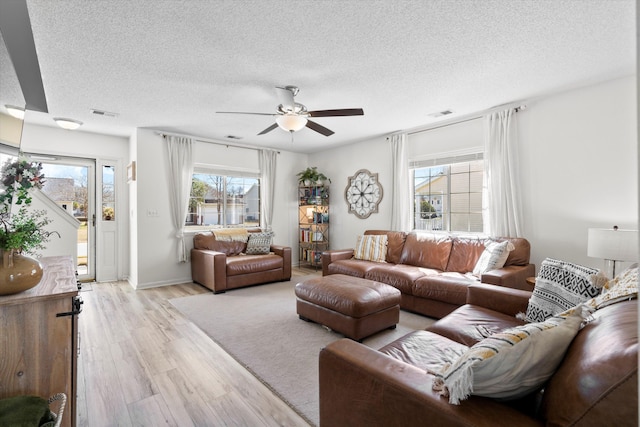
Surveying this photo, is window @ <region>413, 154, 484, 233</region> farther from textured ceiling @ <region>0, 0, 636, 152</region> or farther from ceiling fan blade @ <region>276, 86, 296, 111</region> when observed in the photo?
ceiling fan blade @ <region>276, 86, 296, 111</region>

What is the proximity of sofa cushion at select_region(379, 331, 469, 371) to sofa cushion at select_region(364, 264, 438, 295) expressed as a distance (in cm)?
159

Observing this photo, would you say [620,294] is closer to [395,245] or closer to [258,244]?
[395,245]

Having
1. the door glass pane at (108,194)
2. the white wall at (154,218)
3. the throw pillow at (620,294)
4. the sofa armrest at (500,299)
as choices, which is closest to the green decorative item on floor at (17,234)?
the throw pillow at (620,294)

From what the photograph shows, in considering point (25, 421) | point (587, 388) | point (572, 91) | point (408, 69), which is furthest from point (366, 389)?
point (572, 91)

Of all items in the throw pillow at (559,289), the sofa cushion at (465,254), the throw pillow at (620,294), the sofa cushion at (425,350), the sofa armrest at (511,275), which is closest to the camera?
the throw pillow at (620,294)

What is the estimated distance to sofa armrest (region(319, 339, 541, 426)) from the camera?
2.91ft

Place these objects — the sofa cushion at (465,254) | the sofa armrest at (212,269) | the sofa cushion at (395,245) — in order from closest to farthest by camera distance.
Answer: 1. the sofa cushion at (465,254)
2. the sofa armrest at (212,269)
3. the sofa cushion at (395,245)

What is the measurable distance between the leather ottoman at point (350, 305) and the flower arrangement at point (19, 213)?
2.11 metres

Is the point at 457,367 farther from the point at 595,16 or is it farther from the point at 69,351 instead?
the point at 595,16

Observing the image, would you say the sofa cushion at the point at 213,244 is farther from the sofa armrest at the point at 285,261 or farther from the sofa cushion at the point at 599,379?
the sofa cushion at the point at 599,379

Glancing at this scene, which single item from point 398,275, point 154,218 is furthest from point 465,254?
point 154,218

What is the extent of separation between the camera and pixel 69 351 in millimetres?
1419

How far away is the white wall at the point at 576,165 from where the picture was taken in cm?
289

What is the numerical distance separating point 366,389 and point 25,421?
128 cm
